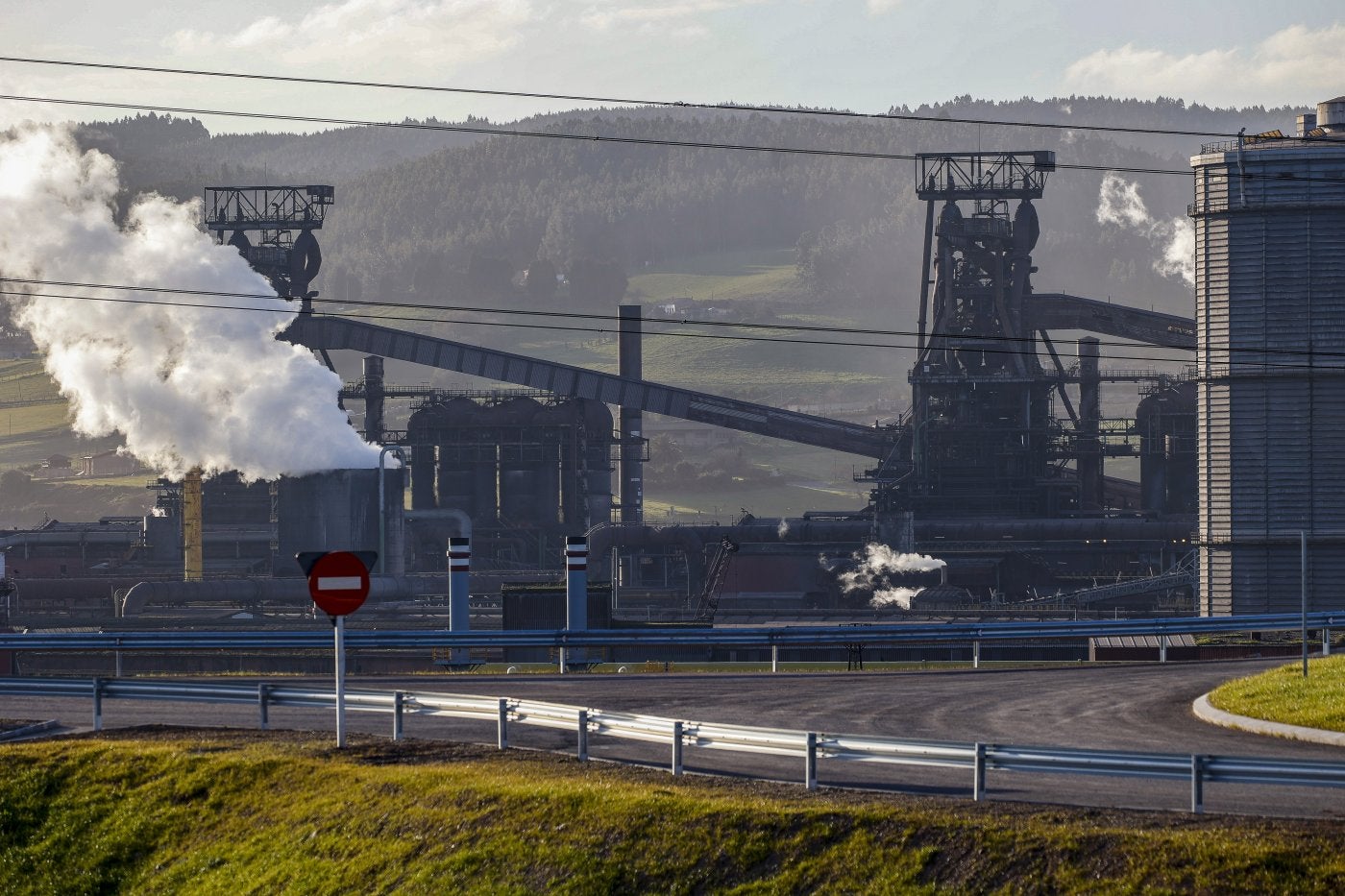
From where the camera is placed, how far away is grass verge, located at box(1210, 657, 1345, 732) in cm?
2161

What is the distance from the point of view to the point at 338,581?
62.3 feet

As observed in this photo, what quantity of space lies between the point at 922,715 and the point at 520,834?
9115 millimetres

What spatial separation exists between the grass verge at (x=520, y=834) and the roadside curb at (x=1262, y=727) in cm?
661

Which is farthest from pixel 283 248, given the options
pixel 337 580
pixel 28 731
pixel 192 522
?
pixel 337 580

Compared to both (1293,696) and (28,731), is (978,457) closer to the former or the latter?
(1293,696)

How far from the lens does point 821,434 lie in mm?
88250

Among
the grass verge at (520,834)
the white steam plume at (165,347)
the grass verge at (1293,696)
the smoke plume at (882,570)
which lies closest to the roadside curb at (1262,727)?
the grass verge at (1293,696)

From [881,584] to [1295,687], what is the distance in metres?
53.4

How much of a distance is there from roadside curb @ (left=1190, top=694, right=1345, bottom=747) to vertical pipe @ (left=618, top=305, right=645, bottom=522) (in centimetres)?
7395

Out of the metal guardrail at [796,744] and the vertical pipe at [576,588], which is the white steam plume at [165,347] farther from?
the metal guardrail at [796,744]

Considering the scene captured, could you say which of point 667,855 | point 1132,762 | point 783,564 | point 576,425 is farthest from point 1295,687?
point 576,425

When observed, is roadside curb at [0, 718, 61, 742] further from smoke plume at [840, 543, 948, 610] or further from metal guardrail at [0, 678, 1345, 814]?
smoke plume at [840, 543, 948, 610]

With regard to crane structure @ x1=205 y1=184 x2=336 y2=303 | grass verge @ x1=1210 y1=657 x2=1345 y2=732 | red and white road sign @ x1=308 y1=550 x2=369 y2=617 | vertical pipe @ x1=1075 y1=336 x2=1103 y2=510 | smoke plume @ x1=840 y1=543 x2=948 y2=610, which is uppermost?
crane structure @ x1=205 y1=184 x2=336 y2=303

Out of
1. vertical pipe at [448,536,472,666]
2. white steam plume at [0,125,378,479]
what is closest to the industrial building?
white steam plume at [0,125,378,479]
